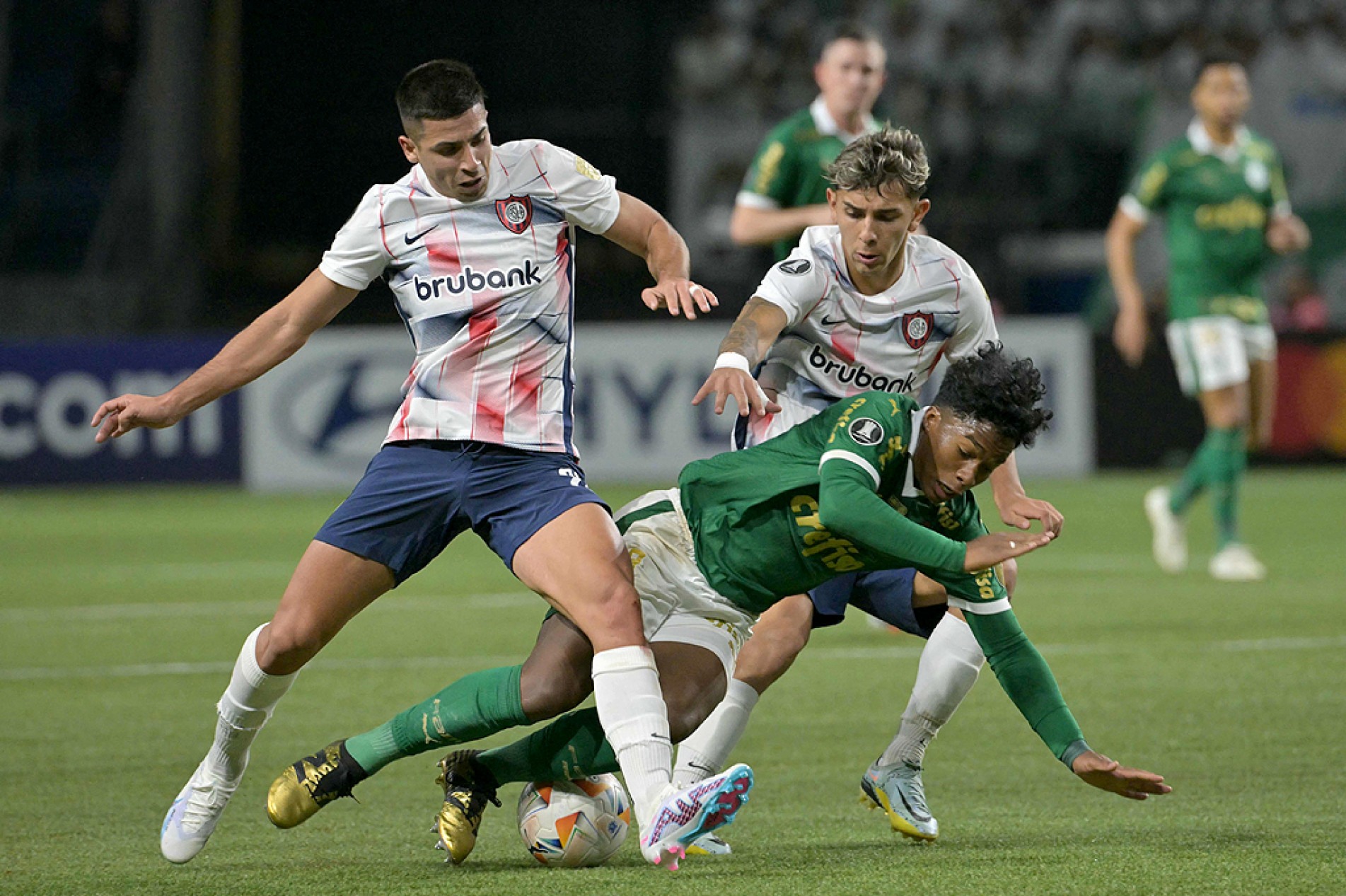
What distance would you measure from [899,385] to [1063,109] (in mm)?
15720

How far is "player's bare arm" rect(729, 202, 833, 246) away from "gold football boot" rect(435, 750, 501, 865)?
3066 millimetres

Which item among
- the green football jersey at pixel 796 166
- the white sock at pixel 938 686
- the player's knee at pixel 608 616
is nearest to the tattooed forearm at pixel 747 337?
the player's knee at pixel 608 616

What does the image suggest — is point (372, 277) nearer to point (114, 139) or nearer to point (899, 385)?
point (899, 385)

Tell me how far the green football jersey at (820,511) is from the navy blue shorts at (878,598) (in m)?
0.31

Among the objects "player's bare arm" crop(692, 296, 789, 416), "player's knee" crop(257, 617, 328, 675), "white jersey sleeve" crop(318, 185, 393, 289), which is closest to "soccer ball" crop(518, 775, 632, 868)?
"player's knee" crop(257, 617, 328, 675)

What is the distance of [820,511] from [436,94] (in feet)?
4.36

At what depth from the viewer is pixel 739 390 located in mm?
4176

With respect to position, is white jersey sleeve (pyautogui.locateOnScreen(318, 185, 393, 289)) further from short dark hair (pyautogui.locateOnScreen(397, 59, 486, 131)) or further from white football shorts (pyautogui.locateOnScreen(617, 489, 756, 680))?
white football shorts (pyautogui.locateOnScreen(617, 489, 756, 680))

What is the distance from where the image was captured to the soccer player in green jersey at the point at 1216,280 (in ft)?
31.6

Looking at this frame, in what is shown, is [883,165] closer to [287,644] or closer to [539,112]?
[287,644]

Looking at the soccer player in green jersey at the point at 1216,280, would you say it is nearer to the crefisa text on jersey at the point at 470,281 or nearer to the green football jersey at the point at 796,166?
the green football jersey at the point at 796,166

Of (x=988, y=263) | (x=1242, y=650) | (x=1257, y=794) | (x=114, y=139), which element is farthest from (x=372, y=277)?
(x=114, y=139)

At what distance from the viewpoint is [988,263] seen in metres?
16.8

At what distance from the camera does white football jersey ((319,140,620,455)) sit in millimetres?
4562
